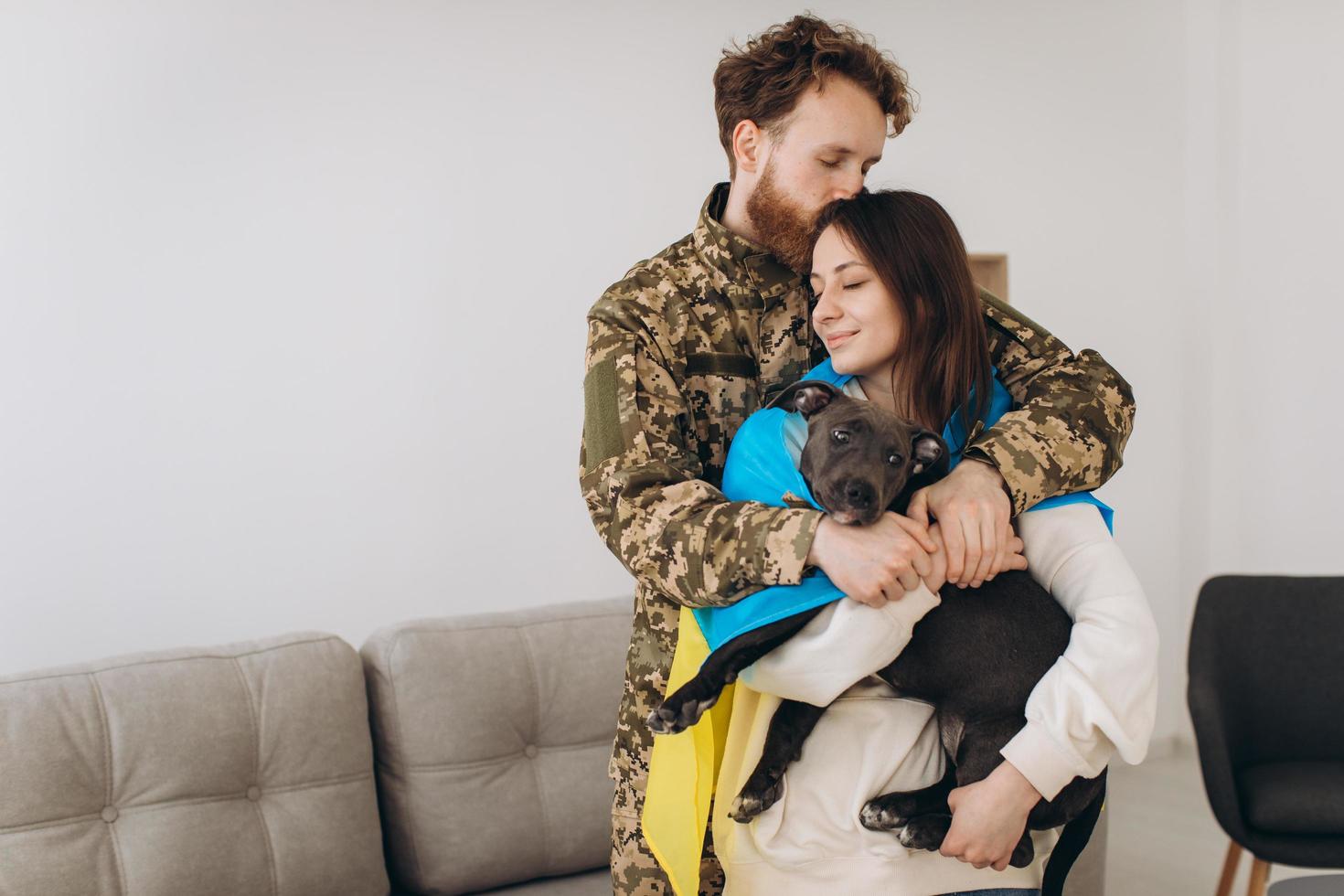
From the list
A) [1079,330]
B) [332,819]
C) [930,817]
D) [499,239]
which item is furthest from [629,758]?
[1079,330]

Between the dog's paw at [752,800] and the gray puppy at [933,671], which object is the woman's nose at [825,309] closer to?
the gray puppy at [933,671]

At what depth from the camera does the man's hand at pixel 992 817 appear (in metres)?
1.25

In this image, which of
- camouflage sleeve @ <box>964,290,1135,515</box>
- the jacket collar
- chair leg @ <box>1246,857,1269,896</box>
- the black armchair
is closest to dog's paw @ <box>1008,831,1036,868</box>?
camouflage sleeve @ <box>964,290,1135,515</box>

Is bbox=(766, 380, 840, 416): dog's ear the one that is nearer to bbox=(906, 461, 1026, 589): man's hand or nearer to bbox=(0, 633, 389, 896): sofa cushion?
bbox=(906, 461, 1026, 589): man's hand

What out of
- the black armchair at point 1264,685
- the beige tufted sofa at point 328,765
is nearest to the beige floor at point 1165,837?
the black armchair at point 1264,685

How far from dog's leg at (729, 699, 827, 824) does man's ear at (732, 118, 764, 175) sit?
0.79m

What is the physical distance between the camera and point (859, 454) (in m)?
1.35

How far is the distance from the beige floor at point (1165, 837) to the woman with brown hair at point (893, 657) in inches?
95.2

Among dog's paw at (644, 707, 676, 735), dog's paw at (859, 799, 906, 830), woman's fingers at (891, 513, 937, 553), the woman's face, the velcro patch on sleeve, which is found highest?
the woman's face

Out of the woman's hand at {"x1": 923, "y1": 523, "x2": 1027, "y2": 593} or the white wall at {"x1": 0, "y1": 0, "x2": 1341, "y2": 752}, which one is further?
the white wall at {"x1": 0, "y1": 0, "x2": 1341, "y2": 752}

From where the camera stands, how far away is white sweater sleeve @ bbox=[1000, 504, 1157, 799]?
1247 millimetres

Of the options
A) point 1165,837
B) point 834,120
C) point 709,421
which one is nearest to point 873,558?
point 709,421

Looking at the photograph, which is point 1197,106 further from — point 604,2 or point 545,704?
point 545,704

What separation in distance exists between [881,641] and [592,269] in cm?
244
